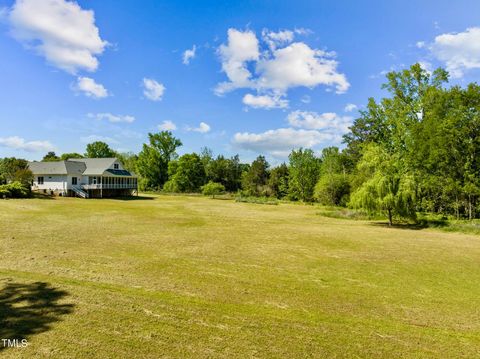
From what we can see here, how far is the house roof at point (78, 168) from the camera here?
139 feet

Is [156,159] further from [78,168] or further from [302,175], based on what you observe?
[302,175]

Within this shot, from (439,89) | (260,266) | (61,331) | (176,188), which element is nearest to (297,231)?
(260,266)

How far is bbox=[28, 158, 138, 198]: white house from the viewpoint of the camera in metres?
41.9

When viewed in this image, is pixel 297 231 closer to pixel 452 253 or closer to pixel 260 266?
pixel 452 253

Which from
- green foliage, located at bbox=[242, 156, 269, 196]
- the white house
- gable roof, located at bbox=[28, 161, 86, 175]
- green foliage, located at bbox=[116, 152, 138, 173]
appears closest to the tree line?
green foliage, located at bbox=[242, 156, 269, 196]

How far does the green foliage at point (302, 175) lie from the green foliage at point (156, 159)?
29.9 meters

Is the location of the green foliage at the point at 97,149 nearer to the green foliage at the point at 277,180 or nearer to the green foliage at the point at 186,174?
the green foliage at the point at 186,174

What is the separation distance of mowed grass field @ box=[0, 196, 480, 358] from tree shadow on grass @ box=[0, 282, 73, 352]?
0.07ft

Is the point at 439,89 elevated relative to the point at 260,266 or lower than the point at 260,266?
elevated

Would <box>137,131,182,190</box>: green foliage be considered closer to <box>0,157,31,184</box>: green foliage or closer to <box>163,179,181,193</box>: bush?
<box>163,179,181,193</box>: bush

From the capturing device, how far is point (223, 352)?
15.0 feet

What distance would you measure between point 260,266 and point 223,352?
5.58 m

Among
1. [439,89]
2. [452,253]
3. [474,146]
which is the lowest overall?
[452,253]

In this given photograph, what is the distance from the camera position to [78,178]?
4338 cm
